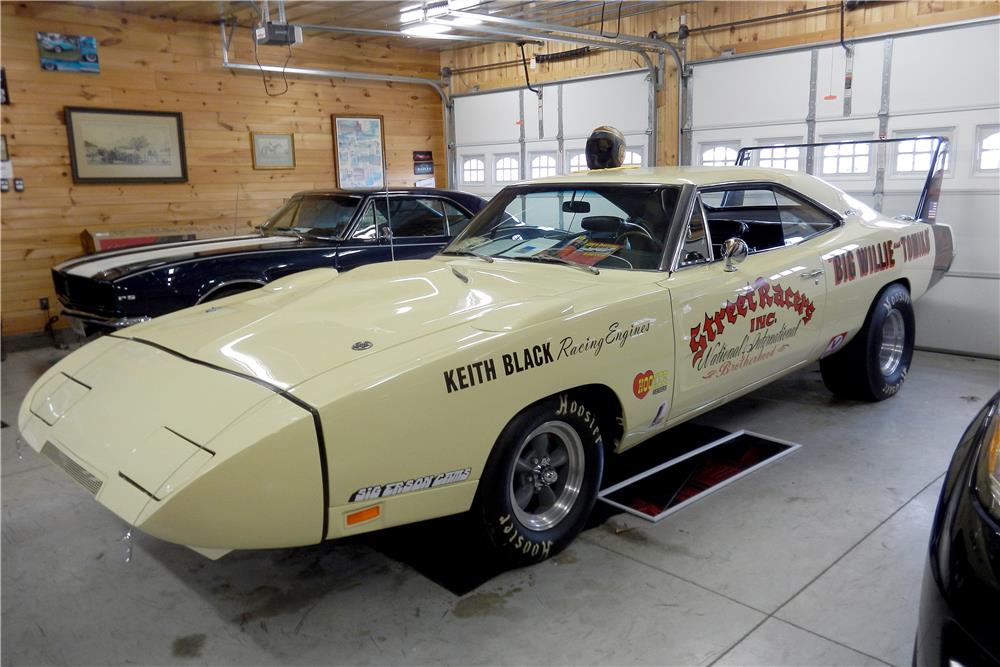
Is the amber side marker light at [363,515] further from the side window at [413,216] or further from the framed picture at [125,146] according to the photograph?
the framed picture at [125,146]

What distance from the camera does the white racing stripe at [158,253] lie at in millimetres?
5789

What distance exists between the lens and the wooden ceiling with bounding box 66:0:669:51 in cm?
813

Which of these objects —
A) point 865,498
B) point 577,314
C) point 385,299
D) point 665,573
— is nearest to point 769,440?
point 865,498

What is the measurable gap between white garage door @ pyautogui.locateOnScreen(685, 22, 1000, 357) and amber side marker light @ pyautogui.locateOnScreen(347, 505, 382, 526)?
595 centimetres

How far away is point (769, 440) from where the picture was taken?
427cm

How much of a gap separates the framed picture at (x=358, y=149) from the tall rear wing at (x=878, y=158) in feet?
17.7

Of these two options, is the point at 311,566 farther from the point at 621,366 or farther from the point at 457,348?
the point at 621,366

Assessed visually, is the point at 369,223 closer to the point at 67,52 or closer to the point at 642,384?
the point at 642,384

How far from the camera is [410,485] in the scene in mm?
2406

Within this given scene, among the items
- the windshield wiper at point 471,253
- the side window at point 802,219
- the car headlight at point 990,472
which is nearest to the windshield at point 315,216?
the windshield wiper at point 471,253

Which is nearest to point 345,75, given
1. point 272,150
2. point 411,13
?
point 272,150

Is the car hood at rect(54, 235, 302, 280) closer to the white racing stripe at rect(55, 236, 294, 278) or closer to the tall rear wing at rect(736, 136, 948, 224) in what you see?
the white racing stripe at rect(55, 236, 294, 278)

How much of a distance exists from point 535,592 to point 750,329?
1.68 meters

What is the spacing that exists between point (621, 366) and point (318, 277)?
1.59 meters
